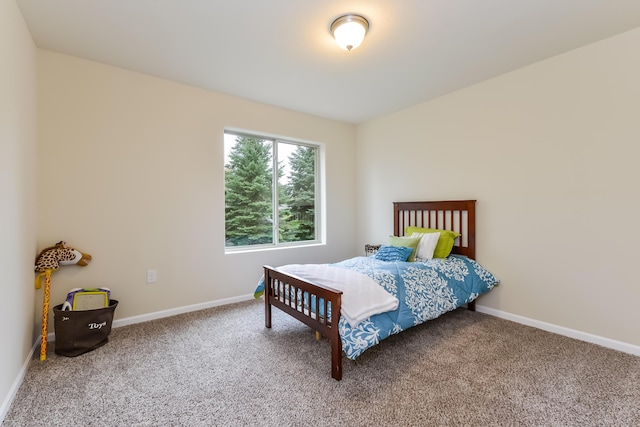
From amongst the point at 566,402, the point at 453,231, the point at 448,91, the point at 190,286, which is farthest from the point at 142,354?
the point at 448,91

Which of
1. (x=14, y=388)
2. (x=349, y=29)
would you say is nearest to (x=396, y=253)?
(x=349, y=29)

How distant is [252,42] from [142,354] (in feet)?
8.23

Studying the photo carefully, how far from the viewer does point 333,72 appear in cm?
278

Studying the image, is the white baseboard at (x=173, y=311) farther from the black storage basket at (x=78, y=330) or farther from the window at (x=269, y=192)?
the window at (x=269, y=192)

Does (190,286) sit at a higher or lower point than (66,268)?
lower

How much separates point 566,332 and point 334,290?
213 centimetres

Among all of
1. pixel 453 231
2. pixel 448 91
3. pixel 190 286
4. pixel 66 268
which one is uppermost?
pixel 448 91

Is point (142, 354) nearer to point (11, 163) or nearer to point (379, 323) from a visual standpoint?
point (11, 163)

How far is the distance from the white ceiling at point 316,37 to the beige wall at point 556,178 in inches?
10.2

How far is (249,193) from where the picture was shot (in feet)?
12.0

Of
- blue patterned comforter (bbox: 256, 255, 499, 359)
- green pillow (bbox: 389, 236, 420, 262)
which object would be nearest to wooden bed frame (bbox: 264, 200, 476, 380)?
blue patterned comforter (bbox: 256, 255, 499, 359)

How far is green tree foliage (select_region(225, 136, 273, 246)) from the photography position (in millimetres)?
3523

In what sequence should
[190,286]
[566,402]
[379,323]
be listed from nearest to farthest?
[566,402]
[379,323]
[190,286]

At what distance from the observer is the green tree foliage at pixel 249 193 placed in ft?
11.6
